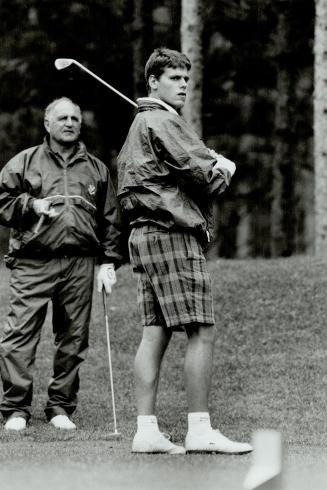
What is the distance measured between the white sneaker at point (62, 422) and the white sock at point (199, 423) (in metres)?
1.42

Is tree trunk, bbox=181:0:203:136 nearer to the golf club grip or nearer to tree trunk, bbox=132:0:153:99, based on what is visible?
tree trunk, bbox=132:0:153:99

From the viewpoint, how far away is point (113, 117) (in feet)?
70.3

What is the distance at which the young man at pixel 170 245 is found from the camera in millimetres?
5625

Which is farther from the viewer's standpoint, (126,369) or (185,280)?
(126,369)

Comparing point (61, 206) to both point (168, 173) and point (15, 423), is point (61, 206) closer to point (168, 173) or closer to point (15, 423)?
point (15, 423)

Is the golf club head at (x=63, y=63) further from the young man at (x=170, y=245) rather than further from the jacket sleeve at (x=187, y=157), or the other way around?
the jacket sleeve at (x=187, y=157)

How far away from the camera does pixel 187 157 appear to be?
5602mm

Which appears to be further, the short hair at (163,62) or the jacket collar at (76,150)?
the jacket collar at (76,150)

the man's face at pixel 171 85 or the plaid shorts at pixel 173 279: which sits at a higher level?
the man's face at pixel 171 85

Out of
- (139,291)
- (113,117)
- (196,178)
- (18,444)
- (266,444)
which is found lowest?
(18,444)

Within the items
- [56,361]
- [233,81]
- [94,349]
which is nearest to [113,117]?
[233,81]

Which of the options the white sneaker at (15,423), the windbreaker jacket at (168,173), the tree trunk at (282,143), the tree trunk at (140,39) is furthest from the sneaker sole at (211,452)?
the tree trunk at (282,143)

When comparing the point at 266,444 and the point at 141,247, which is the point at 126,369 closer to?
the point at 141,247

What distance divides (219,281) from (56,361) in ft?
14.7
